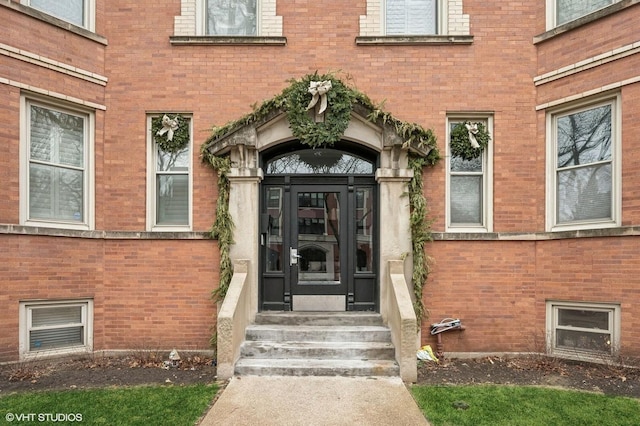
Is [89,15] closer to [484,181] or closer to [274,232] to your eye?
[274,232]

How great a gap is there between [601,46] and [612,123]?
113 cm

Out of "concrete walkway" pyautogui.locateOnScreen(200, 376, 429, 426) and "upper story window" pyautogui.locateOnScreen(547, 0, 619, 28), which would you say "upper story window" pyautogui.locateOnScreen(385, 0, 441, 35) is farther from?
"concrete walkway" pyautogui.locateOnScreen(200, 376, 429, 426)

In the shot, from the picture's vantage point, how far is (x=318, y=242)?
6.63 m

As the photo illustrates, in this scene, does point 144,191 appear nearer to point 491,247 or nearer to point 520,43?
point 491,247

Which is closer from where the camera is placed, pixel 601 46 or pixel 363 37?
pixel 601 46

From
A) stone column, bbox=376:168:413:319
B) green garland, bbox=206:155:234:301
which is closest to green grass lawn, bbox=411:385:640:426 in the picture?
stone column, bbox=376:168:413:319

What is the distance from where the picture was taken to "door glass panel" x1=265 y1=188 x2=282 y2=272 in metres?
6.64

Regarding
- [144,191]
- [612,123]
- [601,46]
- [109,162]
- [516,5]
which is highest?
[516,5]

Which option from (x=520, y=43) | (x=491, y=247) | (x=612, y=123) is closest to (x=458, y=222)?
(x=491, y=247)

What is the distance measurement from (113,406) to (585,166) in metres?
7.06

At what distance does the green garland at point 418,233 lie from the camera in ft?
20.2

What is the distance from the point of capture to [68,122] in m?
6.26

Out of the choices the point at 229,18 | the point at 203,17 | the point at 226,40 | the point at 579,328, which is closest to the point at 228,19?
the point at 229,18

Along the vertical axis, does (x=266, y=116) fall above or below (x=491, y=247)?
above
